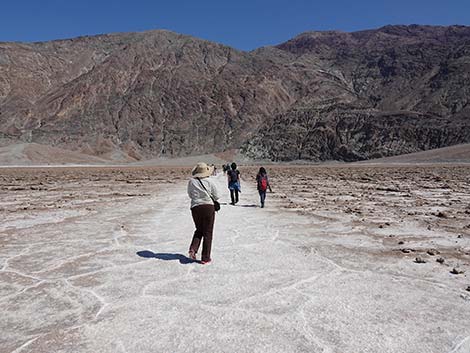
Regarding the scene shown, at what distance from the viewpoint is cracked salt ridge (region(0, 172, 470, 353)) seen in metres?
4.19

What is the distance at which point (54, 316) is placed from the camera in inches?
191

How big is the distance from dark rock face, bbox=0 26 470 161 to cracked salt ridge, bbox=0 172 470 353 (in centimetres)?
9008

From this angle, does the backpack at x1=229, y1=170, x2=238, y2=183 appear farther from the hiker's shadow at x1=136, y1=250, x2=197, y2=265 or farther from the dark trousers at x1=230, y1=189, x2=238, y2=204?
the hiker's shadow at x1=136, y1=250, x2=197, y2=265


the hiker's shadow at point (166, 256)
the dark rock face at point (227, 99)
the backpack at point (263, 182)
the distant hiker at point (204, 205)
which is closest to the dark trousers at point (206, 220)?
the distant hiker at point (204, 205)

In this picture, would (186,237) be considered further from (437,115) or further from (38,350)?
(437,115)

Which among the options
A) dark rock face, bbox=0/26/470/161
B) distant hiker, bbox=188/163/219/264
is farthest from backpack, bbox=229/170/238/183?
dark rock face, bbox=0/26/470/161

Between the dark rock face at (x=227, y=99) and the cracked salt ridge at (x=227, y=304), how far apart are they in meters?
90.1

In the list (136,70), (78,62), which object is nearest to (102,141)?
(136,70)

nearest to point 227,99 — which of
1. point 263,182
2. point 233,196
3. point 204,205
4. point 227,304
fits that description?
point 233,196

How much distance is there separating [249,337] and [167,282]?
6.61ft

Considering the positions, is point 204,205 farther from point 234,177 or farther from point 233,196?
point 233,196

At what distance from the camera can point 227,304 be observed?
16.8ft

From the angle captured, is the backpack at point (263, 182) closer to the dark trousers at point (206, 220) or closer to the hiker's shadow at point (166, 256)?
the hiker's shadow at point (166, 256)

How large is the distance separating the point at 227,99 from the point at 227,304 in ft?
414
